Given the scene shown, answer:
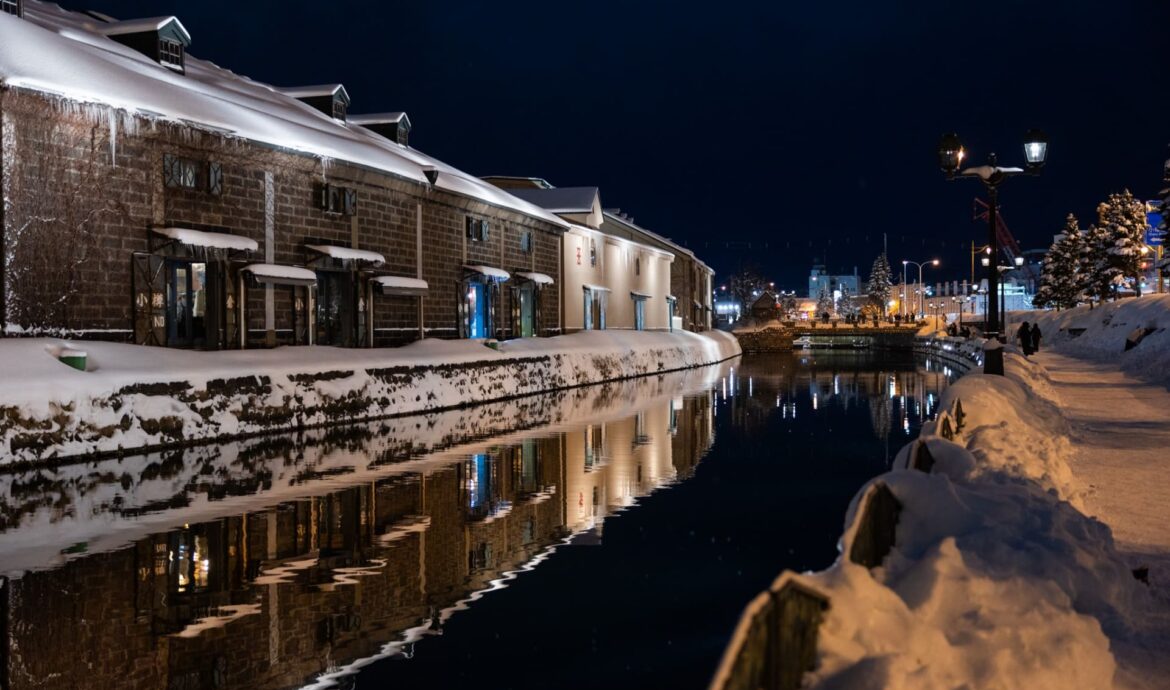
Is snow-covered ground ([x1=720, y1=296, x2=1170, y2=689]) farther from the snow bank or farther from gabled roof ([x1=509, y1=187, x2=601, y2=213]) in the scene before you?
gabled roof ([x1=509, y1=187, x2=601, y2=213])

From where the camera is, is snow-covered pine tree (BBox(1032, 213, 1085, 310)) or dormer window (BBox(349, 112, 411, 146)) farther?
snow-covered pine tree (BBox(1032, 213, 1085, 310))

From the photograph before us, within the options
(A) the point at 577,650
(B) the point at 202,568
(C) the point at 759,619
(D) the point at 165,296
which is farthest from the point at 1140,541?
(D) the point at 165,296

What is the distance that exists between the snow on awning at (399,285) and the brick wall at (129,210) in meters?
0.45

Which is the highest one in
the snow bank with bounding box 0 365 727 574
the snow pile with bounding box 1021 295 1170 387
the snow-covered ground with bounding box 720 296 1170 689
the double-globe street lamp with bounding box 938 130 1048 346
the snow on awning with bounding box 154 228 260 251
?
the double-globe street lamp with bounding box 938 130 1048 346

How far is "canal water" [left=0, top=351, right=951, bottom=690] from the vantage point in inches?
247

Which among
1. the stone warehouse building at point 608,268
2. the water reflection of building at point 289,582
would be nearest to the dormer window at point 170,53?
the water reflection of building at point 289,582

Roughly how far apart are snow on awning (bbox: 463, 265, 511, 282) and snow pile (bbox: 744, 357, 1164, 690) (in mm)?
28525

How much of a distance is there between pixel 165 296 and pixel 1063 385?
21.1 m

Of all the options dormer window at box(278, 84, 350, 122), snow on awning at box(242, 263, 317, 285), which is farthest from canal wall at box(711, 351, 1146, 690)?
dormer window at box(278, 84, 350, 122)

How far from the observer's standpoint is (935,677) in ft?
15.0

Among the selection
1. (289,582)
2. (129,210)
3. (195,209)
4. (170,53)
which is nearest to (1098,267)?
(170,53)

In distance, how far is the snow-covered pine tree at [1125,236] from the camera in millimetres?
73875

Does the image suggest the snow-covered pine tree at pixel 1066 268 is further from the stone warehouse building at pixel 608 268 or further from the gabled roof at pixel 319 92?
the gabled roof at pixel 319 92

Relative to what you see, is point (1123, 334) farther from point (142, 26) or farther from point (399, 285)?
point (142, 26)
